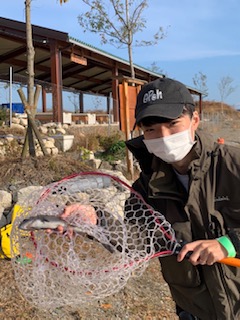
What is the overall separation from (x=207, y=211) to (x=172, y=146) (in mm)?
301

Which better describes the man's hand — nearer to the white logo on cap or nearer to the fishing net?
the fishing net

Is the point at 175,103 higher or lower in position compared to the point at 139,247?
higher

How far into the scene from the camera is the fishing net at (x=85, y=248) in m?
1.63

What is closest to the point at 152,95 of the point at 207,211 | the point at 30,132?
the point at 207,211

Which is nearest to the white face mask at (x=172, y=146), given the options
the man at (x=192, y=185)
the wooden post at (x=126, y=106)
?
the man at (x=192, y=185)

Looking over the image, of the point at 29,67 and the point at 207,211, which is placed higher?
the point at 29,67

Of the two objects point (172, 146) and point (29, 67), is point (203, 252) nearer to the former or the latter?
point (172, 146)

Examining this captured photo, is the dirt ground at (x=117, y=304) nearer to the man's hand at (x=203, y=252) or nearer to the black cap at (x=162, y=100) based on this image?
the man's hand at (x=203, y=252)

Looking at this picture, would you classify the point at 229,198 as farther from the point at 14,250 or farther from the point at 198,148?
the point at 14,250

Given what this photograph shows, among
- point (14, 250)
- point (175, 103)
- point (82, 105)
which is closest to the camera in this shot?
point (175, 103)

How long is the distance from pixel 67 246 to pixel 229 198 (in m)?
0.72

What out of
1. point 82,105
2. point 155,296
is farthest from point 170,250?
point 82,105

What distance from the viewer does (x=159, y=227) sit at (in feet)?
5.47

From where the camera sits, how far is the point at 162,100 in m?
1.57
